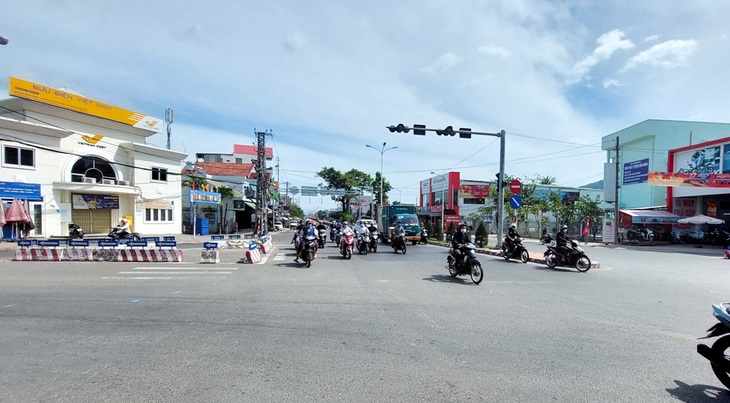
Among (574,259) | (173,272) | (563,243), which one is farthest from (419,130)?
(173,272)

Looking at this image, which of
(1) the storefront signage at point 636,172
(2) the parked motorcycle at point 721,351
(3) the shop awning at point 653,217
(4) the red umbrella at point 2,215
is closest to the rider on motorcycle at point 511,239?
(2) the parked motorcycle at point 721,351

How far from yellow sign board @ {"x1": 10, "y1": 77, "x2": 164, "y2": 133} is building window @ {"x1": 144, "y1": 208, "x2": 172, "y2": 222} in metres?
6.62

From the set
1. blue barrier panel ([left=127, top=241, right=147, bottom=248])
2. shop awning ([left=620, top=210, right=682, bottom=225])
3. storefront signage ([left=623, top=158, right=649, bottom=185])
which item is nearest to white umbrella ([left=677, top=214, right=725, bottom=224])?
shop awning ([left=620, top=210, right=682, bottom=225])

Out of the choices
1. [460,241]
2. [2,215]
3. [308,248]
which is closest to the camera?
[460,241]

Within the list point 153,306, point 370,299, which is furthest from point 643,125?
point 153,306

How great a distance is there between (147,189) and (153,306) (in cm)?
2744

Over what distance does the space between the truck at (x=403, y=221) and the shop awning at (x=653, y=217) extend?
19.2m

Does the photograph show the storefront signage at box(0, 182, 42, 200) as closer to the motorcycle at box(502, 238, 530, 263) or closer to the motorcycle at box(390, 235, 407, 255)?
the motorcycle at box(390, 235, 407, 255)

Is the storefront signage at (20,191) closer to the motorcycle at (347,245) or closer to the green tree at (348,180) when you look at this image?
the motorcycle at (347,245)

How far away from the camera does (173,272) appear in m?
11.3

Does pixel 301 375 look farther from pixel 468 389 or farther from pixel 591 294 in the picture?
pixel 591 294

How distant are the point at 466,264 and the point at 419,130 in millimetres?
8497

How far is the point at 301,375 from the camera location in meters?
3.94

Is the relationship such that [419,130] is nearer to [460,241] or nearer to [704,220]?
[460,241]
